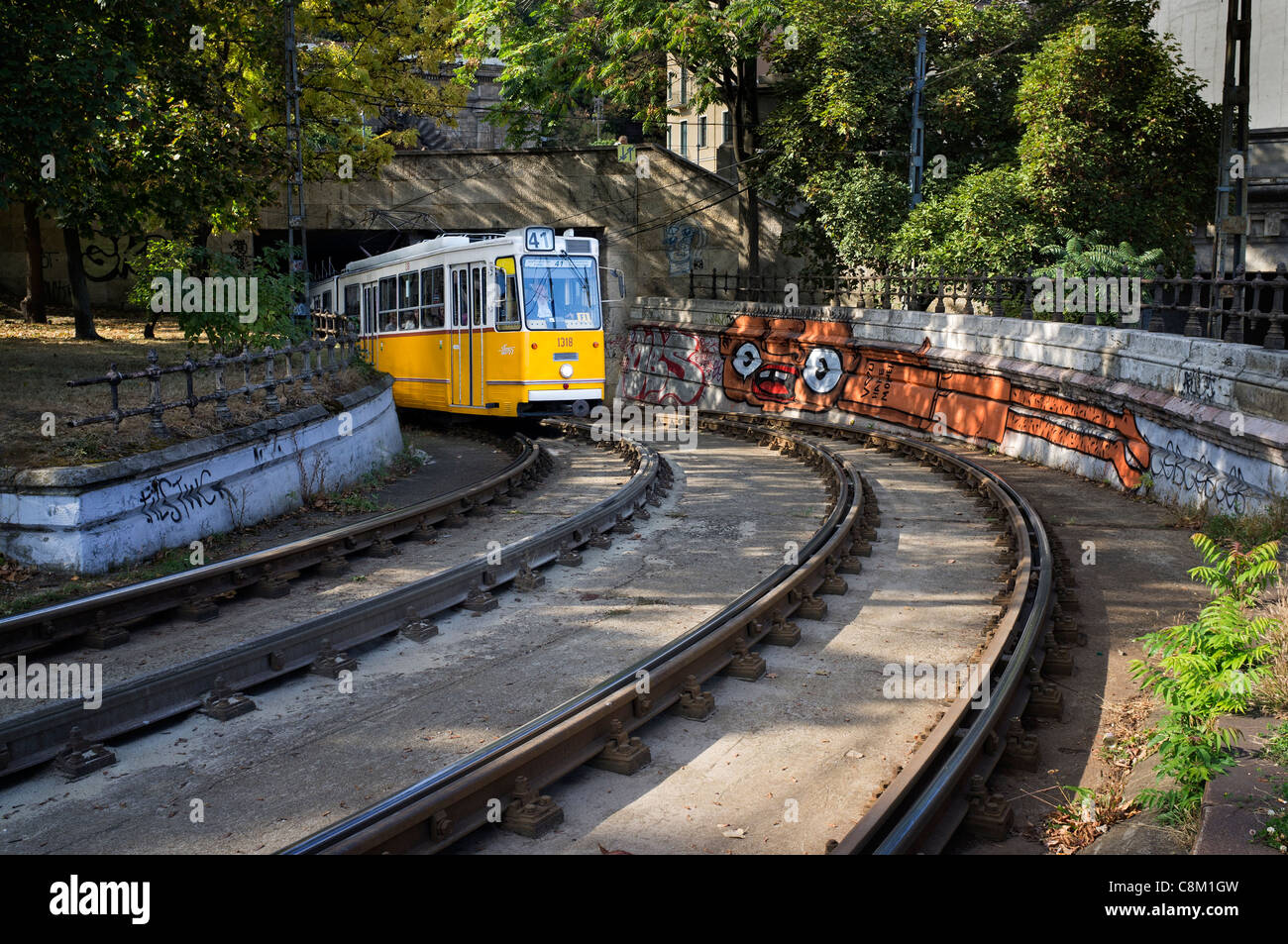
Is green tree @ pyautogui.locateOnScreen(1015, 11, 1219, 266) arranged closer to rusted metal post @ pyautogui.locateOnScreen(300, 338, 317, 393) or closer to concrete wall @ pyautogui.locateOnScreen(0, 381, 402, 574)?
rusted metal post @ pyautogui.locateOnScreen(300, 338, 317, 393)

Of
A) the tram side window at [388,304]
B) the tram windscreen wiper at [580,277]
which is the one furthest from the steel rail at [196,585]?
the tram side window at [388,304]

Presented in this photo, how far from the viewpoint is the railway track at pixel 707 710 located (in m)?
5.05

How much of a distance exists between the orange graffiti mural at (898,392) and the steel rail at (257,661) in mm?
9147

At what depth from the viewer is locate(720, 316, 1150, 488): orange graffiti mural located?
16.5 m

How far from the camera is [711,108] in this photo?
154 feet

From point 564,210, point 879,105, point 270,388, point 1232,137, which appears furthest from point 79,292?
point 1232,137

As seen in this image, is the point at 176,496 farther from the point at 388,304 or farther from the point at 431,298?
the point at 388,304

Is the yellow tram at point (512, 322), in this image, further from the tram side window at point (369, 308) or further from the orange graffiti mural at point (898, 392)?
the orange graffiti mural at point (898, 392)

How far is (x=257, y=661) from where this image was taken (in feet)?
24.4

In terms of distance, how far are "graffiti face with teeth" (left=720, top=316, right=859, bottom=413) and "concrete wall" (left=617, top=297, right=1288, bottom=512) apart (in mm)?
37

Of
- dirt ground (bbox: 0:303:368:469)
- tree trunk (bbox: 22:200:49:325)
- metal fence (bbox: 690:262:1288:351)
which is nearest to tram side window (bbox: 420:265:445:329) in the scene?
dirt ground (bbox: 0:303:368:469)

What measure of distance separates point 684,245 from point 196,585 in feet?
85.3

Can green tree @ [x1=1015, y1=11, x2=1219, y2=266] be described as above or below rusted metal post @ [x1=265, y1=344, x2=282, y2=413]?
above
